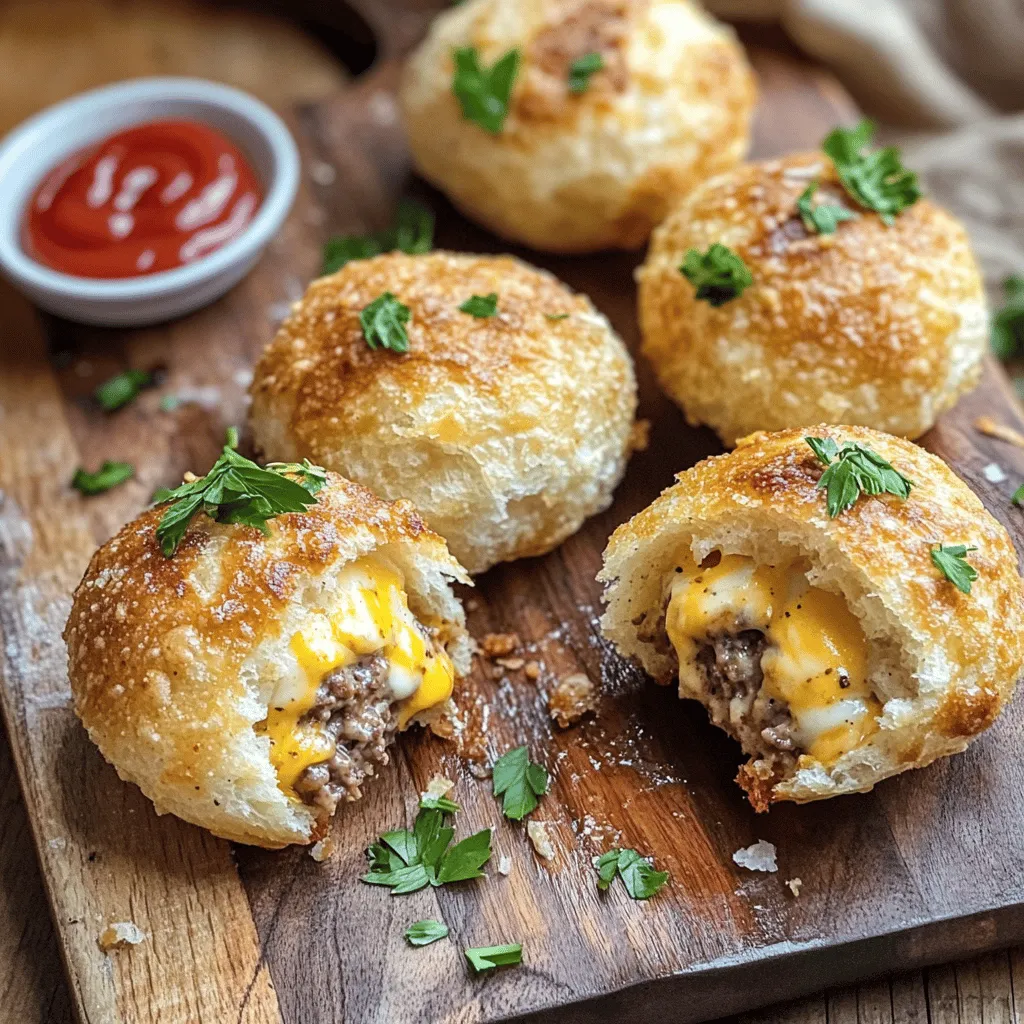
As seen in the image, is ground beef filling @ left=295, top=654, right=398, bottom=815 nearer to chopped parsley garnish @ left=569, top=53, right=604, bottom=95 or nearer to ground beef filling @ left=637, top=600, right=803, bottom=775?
ground beef filling @ left=637, top=600, right=803, bottom=775

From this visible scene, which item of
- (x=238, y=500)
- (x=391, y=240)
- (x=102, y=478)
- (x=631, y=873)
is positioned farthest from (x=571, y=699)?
(x=391, y=240)

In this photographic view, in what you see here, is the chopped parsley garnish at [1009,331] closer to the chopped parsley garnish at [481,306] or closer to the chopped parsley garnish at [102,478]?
the chopped parsley garnish at [481,306]

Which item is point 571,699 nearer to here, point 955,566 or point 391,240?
point 955,566

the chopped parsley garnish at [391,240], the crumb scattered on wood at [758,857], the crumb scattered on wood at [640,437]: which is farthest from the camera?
the chopped parsley garnish at [391,240]

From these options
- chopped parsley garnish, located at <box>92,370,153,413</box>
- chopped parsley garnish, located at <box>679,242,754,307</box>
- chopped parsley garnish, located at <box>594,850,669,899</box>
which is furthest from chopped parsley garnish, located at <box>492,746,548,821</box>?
chopped parsley garnish, located at <box>92,370,153,413</box>

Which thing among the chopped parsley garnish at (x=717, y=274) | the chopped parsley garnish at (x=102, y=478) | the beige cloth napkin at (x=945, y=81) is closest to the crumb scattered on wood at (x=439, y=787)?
the chopped parsley garnish at (x=102, y=478)

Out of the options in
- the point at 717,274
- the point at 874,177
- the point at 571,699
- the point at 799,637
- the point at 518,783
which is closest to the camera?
the point at 799,637
